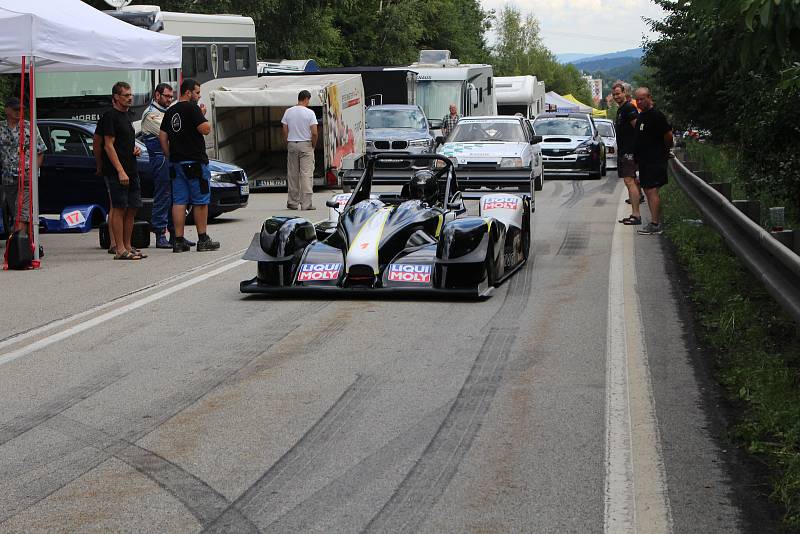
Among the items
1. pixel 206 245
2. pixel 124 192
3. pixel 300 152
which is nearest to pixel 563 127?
pixel 300 152

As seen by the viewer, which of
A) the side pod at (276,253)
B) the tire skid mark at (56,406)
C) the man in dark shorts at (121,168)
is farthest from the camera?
the man in dark shorts at (121,168)

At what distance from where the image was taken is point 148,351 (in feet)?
27.5

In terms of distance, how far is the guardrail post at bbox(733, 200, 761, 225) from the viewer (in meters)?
10.9

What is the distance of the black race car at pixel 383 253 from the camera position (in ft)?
33.5

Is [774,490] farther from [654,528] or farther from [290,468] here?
[290,468]

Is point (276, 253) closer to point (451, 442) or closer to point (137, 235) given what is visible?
point (451, 442)

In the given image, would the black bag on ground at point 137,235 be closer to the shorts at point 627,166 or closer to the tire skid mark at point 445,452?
the shorts at point 627,166

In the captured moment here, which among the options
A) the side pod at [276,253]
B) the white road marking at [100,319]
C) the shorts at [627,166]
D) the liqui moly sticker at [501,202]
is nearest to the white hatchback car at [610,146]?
the shorts at [627,166]

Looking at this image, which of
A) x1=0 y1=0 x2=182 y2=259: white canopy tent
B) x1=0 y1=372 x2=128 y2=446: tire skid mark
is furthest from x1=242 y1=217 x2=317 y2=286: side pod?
x1=0 y1=0 x2=182 y2=259: white canopy tent

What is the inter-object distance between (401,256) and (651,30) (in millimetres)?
24632

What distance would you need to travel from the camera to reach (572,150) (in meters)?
30.2

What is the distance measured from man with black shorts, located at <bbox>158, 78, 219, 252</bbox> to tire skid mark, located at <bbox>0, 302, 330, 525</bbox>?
496cm

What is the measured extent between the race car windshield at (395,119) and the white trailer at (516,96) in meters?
16.8

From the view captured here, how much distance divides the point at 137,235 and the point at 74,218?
1947mm
